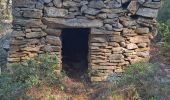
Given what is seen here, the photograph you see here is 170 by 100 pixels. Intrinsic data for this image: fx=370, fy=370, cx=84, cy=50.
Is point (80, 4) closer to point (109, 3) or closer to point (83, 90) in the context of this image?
point (109, 3)

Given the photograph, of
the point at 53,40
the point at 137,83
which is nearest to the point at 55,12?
the point at 53,40

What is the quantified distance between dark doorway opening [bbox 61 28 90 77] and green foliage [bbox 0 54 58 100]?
1.25 metres

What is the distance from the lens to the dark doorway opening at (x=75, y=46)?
8453 millimetres

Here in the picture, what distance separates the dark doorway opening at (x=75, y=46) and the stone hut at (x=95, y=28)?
3.20 ft

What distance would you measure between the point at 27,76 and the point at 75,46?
6.96 ft

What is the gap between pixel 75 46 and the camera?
879cm

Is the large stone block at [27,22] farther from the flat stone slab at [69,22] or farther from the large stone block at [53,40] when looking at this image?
the large stone block at [53,40]

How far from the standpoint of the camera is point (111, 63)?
24.5 ft

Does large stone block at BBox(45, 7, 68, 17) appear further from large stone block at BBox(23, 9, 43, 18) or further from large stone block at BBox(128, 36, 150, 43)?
large stone block at BBox(128, 36, 150, 43)

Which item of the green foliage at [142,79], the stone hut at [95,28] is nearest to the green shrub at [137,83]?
the green foliage at [142,79]

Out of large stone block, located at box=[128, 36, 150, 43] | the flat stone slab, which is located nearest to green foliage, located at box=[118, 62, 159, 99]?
large stone block, located at box=[128, 36, 150, 43]

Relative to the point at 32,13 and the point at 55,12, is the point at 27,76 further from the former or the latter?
the point at 55,12

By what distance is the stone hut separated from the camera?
7188 millimetres

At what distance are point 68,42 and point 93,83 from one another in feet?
5.65
